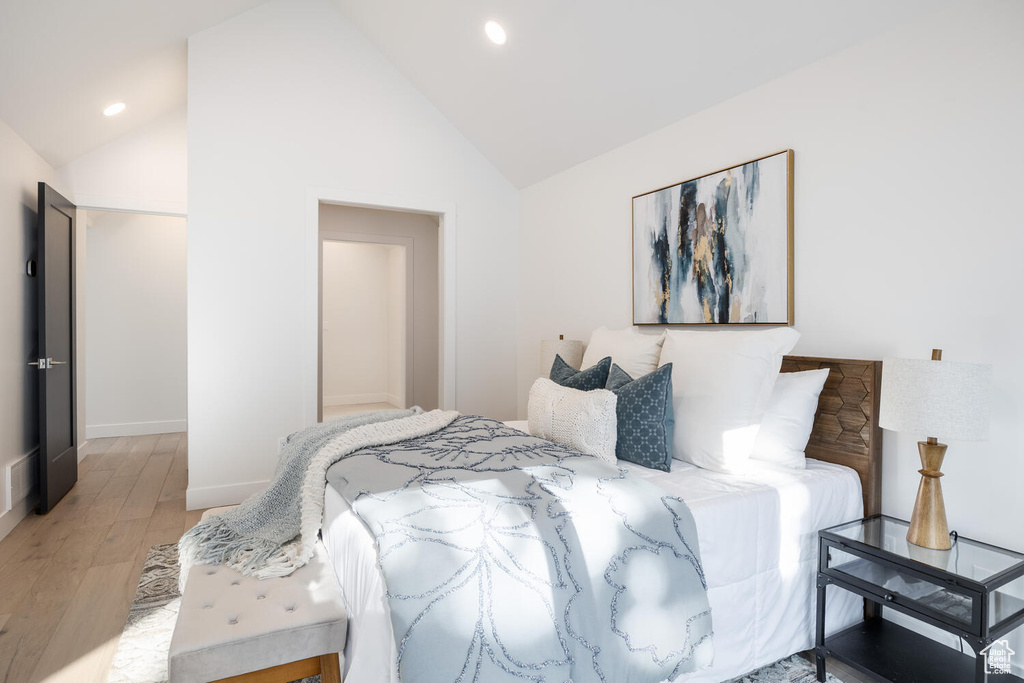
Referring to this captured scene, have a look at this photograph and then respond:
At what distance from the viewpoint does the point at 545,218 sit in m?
4.30

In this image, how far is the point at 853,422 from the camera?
2.14 m

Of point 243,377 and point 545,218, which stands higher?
point 545,218

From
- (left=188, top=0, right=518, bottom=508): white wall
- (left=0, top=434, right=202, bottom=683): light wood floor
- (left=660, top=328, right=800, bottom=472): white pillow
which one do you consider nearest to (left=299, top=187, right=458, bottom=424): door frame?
(left=188, top=0, right=518, bottom=508): white wall

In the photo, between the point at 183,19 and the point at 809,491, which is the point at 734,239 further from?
the point at 183,19

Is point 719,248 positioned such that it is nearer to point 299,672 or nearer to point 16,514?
point 299,672

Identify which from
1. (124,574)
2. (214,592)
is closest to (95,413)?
(124,574)

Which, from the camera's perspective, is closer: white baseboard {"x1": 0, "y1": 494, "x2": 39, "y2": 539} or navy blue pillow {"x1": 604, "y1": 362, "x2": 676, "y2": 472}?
navy blue pillow {"x1": 604, "y1": 362, "x2": 676, "y2": 472}

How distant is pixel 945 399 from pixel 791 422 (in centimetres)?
59

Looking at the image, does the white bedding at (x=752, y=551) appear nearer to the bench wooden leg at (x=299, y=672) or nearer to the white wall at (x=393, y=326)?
the bench wooden leg at (x=299, y=672)

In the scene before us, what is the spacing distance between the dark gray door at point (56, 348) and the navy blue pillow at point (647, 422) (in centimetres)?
354

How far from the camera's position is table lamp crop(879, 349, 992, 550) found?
1593 mm

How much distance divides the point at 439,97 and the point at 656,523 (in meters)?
3.58

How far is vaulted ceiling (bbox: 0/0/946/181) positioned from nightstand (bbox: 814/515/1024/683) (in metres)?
1.85

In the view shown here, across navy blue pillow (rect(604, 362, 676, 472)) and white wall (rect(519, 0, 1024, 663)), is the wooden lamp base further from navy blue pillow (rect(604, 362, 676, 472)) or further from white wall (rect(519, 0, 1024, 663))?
navy blue pillow (rect(604, 362, 676, 472))
